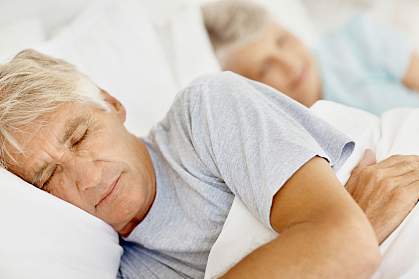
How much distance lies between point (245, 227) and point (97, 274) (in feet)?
0.94

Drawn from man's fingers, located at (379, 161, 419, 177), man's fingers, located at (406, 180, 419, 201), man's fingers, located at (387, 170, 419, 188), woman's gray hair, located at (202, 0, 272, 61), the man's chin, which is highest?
woman's gray hair, located at (202, 0, 272, 61)

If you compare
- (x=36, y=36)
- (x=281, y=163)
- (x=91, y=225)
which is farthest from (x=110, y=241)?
(x=36, y=36)

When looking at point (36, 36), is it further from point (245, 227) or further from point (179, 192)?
point (245, 227)

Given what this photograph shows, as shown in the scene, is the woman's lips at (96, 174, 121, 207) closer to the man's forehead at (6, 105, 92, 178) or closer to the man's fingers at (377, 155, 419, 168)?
the man's forehead at (6, 105, 92, 178)

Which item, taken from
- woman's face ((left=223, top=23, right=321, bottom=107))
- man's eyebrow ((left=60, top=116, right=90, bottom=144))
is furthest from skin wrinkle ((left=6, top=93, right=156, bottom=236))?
woman's face ((left=223, top=23, right=321, bottom=107))

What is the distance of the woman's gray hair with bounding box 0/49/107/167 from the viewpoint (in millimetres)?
1046

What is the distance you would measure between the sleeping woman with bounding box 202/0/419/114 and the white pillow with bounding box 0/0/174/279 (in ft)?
1.03

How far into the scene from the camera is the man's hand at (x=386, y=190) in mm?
945

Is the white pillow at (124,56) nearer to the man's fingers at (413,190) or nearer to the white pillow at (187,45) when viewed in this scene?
the white pillow at (187,45)

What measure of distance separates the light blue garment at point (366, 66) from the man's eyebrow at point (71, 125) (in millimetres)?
985

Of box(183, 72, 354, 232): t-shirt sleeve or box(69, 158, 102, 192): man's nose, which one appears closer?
box(183, 72, 354, 232): t-shirt sleeve

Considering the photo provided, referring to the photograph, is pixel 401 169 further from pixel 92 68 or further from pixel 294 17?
pixel 294 17

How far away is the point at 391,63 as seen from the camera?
75.0 inches

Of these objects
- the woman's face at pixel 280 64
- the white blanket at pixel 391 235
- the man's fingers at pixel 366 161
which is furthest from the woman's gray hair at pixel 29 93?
the woman's face at pixel 280 64
